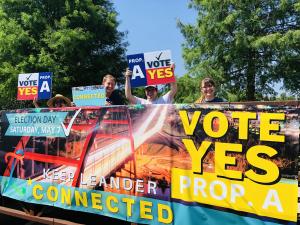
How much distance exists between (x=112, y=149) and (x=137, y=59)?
7.76ft

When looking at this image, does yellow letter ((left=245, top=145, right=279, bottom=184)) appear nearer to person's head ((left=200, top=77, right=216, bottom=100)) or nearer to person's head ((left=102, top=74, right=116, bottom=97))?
person's head ((left=200, top=77, right=216, bottom=100))

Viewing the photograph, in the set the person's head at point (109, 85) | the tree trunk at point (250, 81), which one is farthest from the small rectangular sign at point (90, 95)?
the tree trunk at point (250, 81)

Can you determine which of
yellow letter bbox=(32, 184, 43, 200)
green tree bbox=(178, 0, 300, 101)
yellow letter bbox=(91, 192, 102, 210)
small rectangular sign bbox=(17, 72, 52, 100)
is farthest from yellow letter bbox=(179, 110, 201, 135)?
green tree bbox=(178, 0, 300, 101)

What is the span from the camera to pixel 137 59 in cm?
699

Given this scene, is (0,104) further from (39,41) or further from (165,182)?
(165,182)

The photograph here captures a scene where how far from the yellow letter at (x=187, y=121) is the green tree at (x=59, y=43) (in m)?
21.3

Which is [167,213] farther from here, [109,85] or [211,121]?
[109,85]

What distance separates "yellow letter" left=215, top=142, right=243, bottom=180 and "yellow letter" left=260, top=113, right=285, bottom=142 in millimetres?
266

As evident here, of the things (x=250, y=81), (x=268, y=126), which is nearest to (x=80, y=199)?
(x=268, y=126)

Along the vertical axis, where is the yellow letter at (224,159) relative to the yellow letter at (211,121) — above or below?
below

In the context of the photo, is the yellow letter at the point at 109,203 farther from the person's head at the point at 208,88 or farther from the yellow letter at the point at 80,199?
the person's head at the point at 208,88

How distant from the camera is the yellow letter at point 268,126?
3748 mm

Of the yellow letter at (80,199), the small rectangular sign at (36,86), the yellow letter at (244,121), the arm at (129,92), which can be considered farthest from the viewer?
the small rectangular sign at (36,86)

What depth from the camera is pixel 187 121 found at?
173 inches
